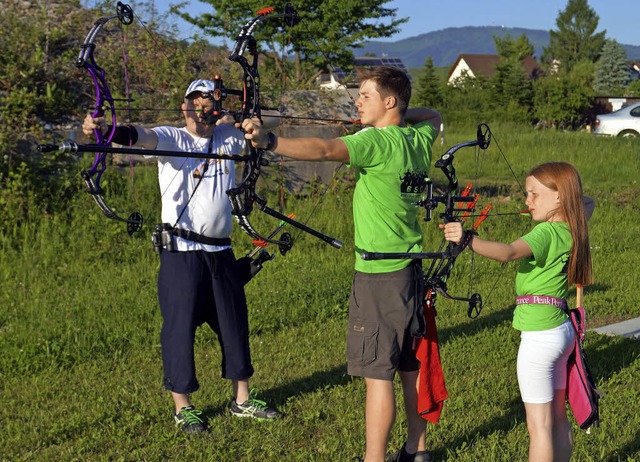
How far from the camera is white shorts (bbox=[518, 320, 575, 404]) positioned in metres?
3.97

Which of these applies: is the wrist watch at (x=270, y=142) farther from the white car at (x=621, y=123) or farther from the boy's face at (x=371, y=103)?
the white car at (x=621, y=123)

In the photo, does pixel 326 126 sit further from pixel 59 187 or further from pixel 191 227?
pixel 191 227

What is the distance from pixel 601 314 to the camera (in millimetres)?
7863

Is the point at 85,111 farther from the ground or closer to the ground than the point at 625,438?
farther from the ground

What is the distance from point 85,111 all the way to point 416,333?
25.4 ft

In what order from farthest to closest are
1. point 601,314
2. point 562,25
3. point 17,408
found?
point 562,25, point 601,314, point 17,408

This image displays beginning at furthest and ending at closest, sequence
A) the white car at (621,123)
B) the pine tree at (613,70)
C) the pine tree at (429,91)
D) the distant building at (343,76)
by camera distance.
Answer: the pine tree at (613,70)
the pine tree at (429,91)
the white car at (621,123)
the distant building at (343,76)

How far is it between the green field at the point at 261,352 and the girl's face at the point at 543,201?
1.43 meters

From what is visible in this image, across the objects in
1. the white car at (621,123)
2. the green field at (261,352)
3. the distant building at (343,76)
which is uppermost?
the distant building at (343,76)

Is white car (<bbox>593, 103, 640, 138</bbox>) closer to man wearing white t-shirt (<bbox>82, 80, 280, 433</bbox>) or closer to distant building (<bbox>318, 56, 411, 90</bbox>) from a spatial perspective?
distant building (<bbox>318, 56, 411, 90</bbox>)

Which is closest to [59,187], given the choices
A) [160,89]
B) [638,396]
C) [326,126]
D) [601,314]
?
[160,89]

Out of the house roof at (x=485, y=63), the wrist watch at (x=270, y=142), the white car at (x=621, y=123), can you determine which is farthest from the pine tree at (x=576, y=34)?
the wrist watch at (x=270, y=142)

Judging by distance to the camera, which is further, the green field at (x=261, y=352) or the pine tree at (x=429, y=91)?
the pine tree at (x=429, y=91)

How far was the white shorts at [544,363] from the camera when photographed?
3973 millimetres
